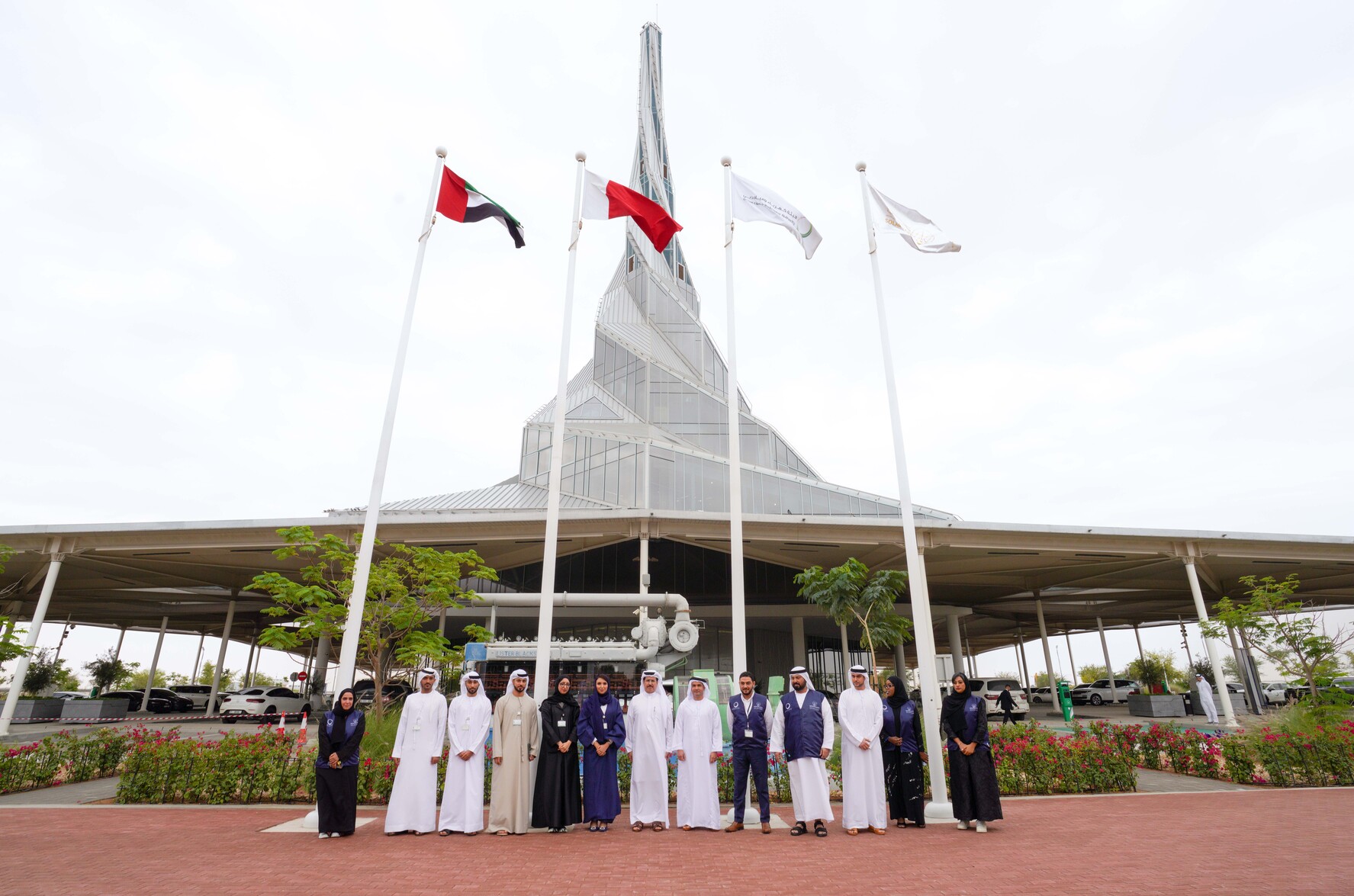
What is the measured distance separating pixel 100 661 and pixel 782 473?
44587 millimetres

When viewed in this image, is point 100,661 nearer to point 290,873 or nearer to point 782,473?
point 782,473

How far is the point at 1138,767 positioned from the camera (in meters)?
13.3

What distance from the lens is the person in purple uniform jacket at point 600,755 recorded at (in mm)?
7984

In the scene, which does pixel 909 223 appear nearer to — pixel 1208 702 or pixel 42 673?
pixel 1208 702

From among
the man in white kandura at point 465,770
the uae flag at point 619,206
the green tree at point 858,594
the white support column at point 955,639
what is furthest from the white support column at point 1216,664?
the man in white kandura at point 465,770

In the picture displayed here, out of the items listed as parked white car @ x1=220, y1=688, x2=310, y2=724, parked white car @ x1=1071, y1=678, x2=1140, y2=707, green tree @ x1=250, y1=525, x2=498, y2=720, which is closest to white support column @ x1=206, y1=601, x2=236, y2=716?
parked white car @ x1=220, y1=688, x2=310, y2=724

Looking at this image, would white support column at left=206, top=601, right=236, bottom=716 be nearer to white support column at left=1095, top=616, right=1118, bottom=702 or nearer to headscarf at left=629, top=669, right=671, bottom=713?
headscarf at left=629, top=669, right=671, bottom=713

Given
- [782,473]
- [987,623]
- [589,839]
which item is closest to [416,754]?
[589,839]

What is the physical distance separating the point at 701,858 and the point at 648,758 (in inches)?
71.9

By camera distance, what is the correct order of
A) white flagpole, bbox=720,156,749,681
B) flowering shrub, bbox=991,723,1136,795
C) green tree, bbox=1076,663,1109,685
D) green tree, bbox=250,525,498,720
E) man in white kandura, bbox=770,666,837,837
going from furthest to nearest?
green tree, bbox=1076,663,1109,685 → green tree, bbox=250,525,498,720 → flowering shrub, bbox=991,723,1136,795 → white flagpole, bbox=720,156,749,681 → man in white kandura, bbox=770,666,837,837

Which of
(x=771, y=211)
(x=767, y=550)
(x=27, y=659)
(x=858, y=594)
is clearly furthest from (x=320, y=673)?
(x=771, y=211)

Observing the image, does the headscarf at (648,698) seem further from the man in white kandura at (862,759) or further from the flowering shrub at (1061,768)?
the flowering shrub at (1061,768)

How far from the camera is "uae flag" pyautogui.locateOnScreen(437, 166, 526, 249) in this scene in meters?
11.3

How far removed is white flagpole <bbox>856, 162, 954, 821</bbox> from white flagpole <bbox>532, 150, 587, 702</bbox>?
187 inches
